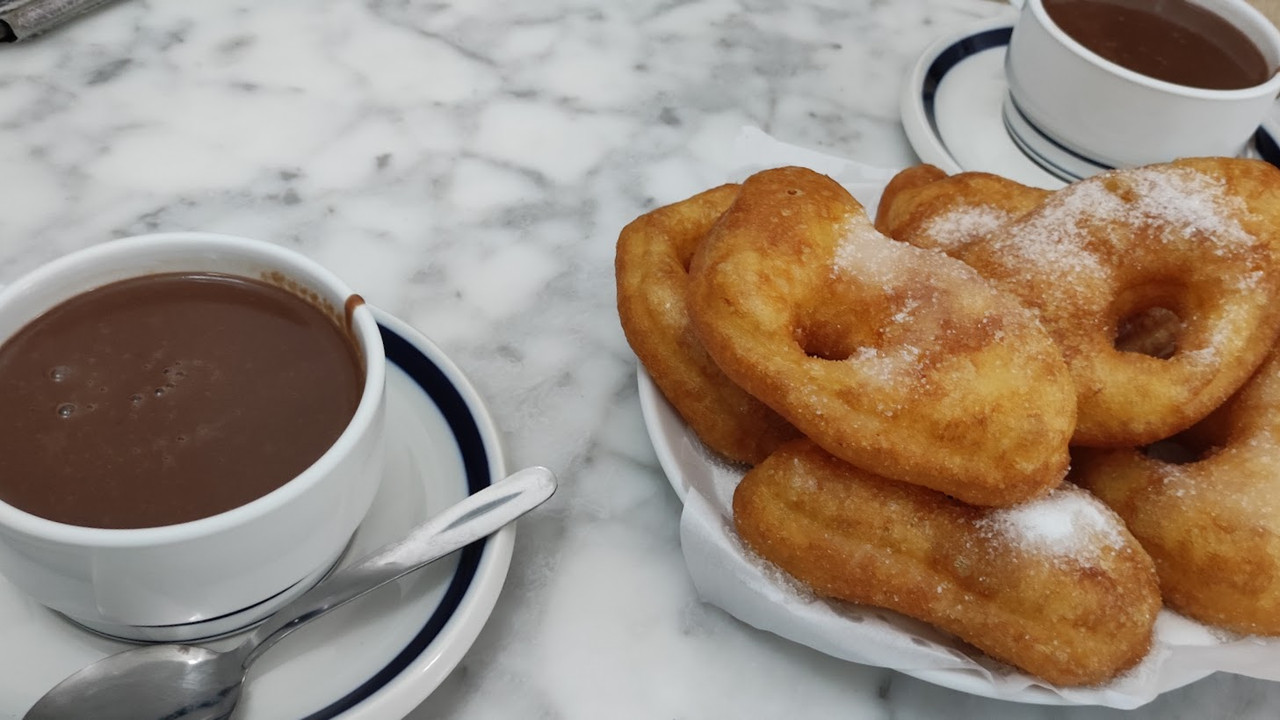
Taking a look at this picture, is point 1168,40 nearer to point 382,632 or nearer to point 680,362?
point 680,362

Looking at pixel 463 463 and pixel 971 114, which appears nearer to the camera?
pixel 463 463

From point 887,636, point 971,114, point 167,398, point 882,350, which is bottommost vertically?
point 971,114

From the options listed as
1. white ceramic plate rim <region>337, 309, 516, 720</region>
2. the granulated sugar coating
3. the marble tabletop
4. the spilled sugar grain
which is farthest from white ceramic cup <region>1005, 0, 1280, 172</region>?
white ceramic plate rim <region>337, 309, 516, 720</region>

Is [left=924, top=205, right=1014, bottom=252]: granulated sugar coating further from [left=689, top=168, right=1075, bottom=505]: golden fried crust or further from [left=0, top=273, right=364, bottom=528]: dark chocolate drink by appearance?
[left=0, top=273, right=364, bottom=528]: dark chocolate drink

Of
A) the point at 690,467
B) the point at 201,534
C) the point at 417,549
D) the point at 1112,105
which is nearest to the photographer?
the point at 201,534

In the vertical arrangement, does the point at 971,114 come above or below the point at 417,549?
below

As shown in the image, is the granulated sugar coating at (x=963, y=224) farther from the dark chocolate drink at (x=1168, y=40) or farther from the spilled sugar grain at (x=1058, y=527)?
the dark chocolate drink at (x=1168, y=40)

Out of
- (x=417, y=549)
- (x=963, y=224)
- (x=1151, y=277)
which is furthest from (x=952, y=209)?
(x=417, y=549)

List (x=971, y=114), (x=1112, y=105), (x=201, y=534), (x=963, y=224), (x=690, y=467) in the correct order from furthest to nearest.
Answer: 1. (x=971, y=114)
2. (x=1112, y=105)
3. (x=963, y=224)
4. (x=690, y=467)
5. (x=201, y=534)
